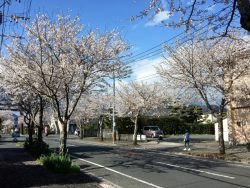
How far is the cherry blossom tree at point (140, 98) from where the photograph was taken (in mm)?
39156

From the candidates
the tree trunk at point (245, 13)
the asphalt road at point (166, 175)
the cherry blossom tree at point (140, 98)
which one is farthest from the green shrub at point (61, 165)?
the cherry blossom tree at point (140, 98)

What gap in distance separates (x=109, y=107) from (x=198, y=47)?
93.6ft

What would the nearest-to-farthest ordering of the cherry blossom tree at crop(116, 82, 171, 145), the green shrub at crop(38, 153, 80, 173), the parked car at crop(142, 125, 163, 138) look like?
the green shrub at crop(38, 153, 80, 173)
the cherry blossom tree at crop(116, 82, 171, 145)
the parked car at crop(142, 125, 163, 138)

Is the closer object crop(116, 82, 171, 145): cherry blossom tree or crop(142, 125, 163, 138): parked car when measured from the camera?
crop(116, 82, 171, 145): cherry blossom tree

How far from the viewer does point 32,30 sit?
16.3 m

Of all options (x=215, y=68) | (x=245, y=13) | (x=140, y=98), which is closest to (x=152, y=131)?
(x=140, y=98)

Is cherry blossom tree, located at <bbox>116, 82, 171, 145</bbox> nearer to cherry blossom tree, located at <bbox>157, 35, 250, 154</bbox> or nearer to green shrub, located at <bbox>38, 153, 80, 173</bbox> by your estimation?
cherry blossom tree, located at <bbox>157, 35, 250, 154</bbox>

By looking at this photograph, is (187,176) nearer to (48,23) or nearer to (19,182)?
(19,182)

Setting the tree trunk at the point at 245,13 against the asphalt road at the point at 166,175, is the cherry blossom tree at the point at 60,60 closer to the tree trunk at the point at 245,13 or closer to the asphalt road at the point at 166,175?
the asphalt road at the point at 166,175

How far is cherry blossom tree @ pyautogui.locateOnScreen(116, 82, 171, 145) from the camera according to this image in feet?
128

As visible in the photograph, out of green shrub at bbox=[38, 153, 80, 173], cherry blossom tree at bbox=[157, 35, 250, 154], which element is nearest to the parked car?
cherry blossom tree at bbox=[157, 35, 250, 154]

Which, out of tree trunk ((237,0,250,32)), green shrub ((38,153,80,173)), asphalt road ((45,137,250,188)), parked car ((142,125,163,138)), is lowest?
asphalt road ((45,137,250,188))

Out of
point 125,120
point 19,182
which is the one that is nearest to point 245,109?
point 19,182

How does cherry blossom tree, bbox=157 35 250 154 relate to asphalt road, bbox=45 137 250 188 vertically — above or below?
above
